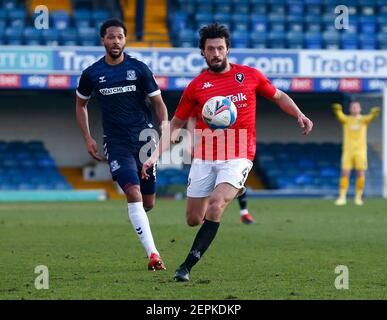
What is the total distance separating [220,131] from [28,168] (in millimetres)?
20926

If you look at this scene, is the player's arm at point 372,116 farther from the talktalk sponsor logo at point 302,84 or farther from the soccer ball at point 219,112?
the soccer ball at point 219,112

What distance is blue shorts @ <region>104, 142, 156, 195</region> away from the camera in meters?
10.7

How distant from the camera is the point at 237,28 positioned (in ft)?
103

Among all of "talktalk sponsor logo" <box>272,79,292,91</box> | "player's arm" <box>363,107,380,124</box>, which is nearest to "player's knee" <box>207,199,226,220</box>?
"player's arm" <box>363,107,380,124</box>

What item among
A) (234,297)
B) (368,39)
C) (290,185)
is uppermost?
(368,39)

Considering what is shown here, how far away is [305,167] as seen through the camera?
3177 centimetres

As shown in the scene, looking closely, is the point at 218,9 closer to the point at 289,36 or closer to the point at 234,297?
the point at 289,36

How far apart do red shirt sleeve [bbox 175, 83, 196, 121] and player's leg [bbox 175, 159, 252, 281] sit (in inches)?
22.8

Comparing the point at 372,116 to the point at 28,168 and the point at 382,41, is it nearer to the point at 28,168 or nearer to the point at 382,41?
the point at 382,41

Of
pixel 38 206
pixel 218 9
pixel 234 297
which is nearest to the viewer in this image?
pixel 234 297

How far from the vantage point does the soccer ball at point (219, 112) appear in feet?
32.1

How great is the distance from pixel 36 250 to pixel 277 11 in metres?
21.0

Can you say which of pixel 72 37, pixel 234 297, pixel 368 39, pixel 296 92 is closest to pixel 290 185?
pixel 296 92

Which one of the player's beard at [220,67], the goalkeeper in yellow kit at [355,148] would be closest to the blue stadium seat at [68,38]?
the goalkeeper in yellow kit at [355,148]
